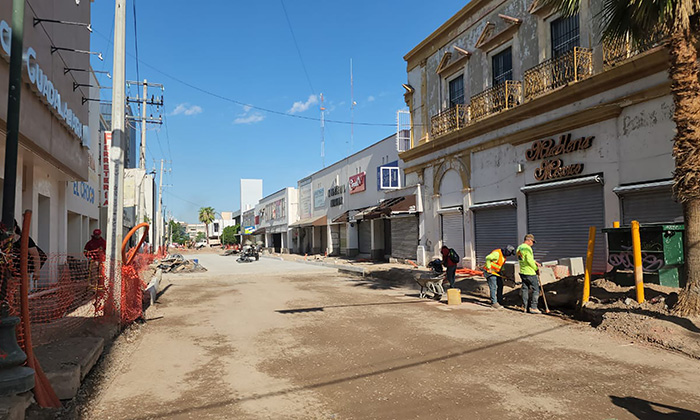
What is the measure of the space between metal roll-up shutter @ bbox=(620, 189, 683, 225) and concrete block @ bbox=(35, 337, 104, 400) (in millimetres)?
11492

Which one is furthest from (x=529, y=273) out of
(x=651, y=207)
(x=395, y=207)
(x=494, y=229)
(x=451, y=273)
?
(x=395, y=207)

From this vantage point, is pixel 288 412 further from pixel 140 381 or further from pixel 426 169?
pixel 426 169

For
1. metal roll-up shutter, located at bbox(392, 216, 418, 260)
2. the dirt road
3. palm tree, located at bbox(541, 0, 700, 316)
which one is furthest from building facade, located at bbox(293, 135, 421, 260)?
palm tree, located at bbox(541, 0, 700, 316)

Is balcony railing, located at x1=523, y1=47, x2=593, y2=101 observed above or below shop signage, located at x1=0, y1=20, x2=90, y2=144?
above

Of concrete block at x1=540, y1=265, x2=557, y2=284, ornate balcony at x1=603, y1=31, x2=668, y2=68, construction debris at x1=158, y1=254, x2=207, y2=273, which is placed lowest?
construction debris at x1=158, y1=254, x2=207, y2=273

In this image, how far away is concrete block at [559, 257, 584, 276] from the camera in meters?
12.6

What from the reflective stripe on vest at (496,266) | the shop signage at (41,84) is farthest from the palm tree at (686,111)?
the shop signage at (41,84)

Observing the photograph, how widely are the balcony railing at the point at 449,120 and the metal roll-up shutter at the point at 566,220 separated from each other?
493 cm

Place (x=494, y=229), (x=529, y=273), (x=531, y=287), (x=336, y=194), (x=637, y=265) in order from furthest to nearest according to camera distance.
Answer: (x=336, y=194), (x=494, y=229), (x=531, y=287), (x=529, y=273), (x=637, y=265)

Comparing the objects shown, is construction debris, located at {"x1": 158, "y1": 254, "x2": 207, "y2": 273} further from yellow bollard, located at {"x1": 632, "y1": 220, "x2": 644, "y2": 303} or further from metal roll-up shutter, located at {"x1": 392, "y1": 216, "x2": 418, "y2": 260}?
yellow bollard, located at {"x1": 632, "y1": 220, "x2": 644, "y2": 303}

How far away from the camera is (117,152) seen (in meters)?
8.90

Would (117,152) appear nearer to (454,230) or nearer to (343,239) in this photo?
(454,230)

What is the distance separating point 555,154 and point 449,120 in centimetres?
613

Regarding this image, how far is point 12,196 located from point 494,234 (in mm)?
14970
